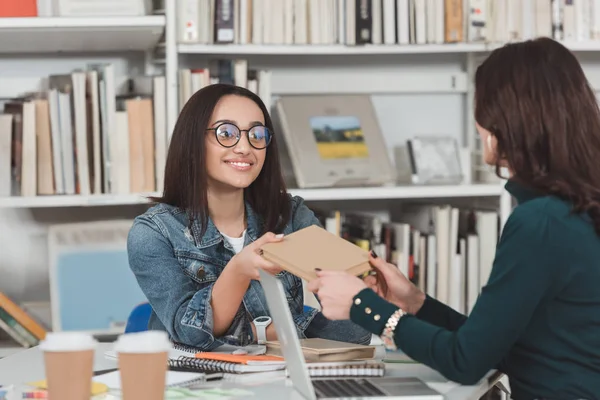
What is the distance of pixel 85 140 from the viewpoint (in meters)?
2.56

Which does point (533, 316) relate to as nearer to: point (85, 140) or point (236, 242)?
point (236, 242)

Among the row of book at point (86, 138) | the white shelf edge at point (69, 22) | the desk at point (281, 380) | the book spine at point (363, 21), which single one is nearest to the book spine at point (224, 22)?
the row of book at point (86, 138)

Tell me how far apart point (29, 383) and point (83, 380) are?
0.34 meters

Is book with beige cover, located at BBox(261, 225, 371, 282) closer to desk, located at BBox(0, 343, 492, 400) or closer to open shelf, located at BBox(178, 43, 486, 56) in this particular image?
desk, located at BBox(0, 343, 492, 400)

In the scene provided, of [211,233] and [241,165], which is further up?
[241,165]

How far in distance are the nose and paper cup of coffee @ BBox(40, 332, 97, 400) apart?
81cm

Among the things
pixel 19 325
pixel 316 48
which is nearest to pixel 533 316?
pixel 316 48

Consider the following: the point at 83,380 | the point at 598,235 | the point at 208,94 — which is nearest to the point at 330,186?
the point at 208,94

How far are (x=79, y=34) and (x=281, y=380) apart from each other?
4.83 ft

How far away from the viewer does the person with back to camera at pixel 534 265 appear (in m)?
1.34

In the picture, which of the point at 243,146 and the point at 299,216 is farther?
the point at 299,216

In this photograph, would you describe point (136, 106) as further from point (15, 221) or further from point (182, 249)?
point (182, 249)

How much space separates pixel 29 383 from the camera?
4.69 ft

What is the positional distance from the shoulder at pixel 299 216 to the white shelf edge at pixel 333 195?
575mm
